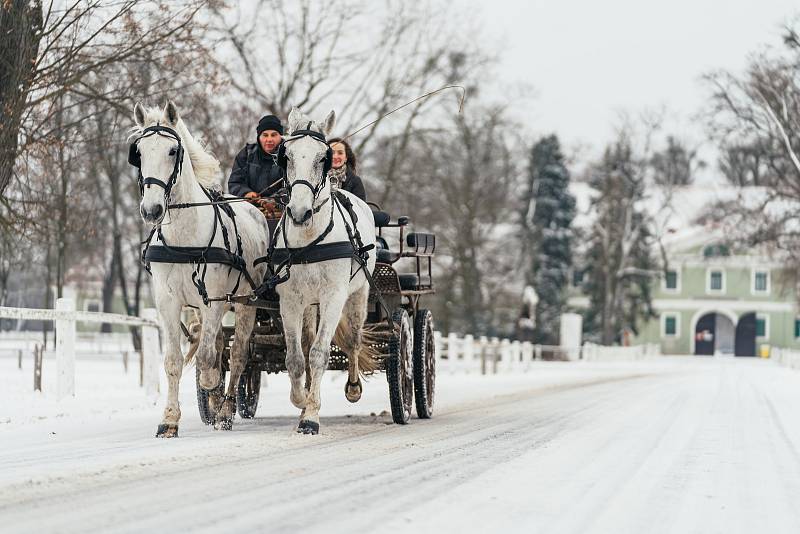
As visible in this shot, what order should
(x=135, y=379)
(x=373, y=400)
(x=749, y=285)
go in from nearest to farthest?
(x=373, y=400), (x=135, y=379), (x=749, y=285)

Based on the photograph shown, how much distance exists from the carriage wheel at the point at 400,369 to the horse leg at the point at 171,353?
2.10 metres

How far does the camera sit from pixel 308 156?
32.8 feet

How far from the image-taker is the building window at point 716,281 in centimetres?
8881

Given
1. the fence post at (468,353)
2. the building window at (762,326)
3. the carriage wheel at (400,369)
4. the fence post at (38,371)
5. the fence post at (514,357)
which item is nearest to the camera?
the carriage wheel at (400,369)

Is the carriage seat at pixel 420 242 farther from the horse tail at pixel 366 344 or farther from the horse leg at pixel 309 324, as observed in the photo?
the horse leg at pixel 309 324

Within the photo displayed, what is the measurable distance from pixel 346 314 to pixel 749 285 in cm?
8050

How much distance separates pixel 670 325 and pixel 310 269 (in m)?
81.1

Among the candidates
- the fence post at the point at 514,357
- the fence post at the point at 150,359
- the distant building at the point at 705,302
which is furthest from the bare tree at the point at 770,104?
the distant building at the point at 705,302

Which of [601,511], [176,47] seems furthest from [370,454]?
[176,47]

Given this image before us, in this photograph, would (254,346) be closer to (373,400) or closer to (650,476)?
(650,476)

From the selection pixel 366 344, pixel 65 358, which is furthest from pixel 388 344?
pixel 65 358

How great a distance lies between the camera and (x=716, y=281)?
88.9 meters

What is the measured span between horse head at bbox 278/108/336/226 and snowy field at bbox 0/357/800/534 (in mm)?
1788

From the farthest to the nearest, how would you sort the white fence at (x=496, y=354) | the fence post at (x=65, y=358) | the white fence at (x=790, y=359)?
the white fence at (x=790, y=359), the white fence at (x=496, y=354), the fence post at (x=65, y=358)
